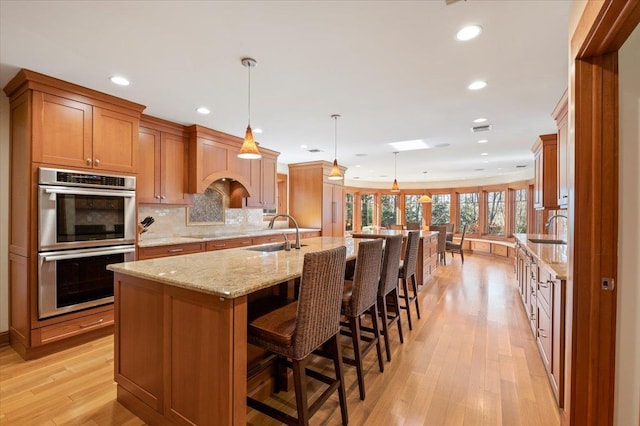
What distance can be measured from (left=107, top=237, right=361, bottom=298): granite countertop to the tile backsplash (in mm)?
2201

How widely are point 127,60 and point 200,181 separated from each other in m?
1.99

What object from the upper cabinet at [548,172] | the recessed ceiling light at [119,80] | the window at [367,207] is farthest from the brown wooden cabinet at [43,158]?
the window at [367,207]

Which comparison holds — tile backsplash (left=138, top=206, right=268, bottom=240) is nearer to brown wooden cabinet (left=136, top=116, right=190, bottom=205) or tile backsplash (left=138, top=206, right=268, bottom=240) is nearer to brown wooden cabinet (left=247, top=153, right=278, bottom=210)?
brown wooden cabinet (left=136, top=116, right=190, bottom=205)

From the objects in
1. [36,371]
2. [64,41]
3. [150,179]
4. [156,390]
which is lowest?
[36,371]

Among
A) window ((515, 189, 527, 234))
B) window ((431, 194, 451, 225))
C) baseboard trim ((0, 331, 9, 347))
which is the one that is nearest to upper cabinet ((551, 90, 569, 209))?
baseboard trim ((0, 331, 9, 347))

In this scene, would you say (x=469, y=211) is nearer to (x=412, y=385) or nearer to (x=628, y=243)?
(x=412, y=385)

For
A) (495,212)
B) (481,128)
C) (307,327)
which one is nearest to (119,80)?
(307,327)

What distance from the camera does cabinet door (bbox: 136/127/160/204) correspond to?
12.0 ft

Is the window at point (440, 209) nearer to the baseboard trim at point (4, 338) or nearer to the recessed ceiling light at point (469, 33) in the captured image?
the recessed ceiling light at point (469, 33)

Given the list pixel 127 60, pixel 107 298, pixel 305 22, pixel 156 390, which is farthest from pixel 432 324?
pixel 127 60

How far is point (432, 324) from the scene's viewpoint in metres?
3.33

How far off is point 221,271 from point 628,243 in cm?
207

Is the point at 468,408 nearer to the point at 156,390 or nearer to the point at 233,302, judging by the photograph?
the point at 233,302

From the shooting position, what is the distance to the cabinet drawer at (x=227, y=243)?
3.98 m
